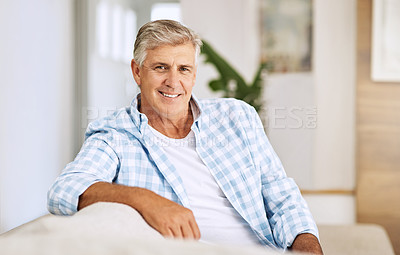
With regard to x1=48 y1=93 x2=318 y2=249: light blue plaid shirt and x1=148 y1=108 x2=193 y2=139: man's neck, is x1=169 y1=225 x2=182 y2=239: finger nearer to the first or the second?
x1=48 y1=93 x2=318 y2=249: light blue plaid shirt

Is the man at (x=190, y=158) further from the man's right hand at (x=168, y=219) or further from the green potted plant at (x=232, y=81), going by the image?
the green potted plant at (x=232, y=81)

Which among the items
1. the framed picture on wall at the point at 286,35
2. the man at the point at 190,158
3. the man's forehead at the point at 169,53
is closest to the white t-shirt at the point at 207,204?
the man at the point at 190,158

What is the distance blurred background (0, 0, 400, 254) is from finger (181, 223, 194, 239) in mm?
2027

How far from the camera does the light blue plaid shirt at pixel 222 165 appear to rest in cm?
142

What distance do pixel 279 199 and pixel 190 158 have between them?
32cm

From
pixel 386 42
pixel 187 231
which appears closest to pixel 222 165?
pixel 187 231

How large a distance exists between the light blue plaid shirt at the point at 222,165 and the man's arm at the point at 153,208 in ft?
0.30

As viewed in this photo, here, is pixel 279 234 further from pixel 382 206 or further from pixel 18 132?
pixel 382 206

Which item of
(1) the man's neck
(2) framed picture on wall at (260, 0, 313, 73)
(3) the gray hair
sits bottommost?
(1) the man's neck

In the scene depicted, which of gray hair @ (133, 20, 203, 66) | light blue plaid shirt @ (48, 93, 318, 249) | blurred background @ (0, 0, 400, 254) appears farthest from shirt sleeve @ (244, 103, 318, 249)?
blurred background @ (0, 0, 400, 254)

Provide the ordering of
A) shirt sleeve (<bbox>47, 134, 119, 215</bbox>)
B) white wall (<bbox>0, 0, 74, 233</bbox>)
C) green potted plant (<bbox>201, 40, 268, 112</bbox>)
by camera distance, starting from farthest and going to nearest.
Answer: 1. green potted plant (<bbox>201, 40, 268, 112</bbox>)
2. white wall (<bbox>0, 0, 74, 233</bbox>)
3. shirt sleeve (<bbox>47, 134, 119, 215</bbox>)

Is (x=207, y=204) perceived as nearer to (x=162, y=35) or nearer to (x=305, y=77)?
(x=162, y=35)

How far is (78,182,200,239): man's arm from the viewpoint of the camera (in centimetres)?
110

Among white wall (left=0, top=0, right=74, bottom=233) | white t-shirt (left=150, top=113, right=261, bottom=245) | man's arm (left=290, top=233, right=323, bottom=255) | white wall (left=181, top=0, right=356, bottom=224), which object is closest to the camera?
man's arm (left=290, top=233, right=323, bottom=255)
